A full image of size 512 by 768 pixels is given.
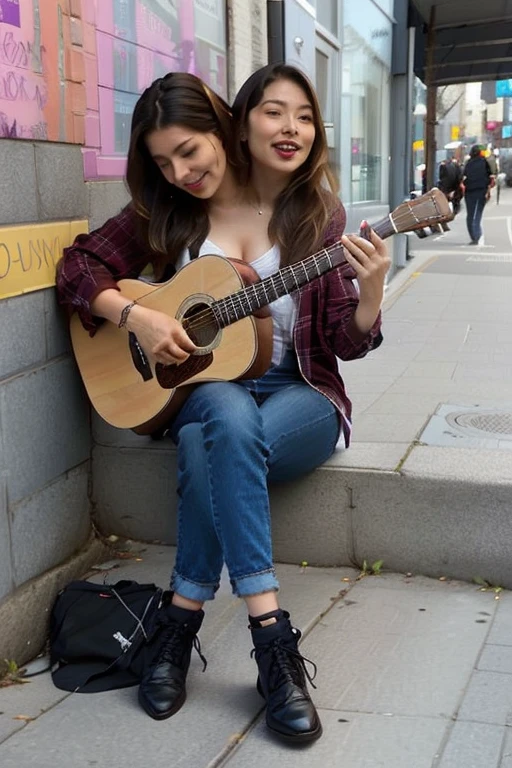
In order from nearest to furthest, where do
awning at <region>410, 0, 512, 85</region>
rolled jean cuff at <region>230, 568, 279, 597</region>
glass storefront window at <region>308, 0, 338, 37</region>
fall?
1. rolled jean cuff at <region>230, 568, 279, 597</region>
2. glass storefront window at <region>308, 0, 338, 37</region>
3. awning at <region>410, 0, 512, 85</region>

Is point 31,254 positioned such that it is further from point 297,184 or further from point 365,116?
point 365,116

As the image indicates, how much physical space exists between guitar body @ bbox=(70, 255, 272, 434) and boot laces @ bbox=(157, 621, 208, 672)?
601 mm

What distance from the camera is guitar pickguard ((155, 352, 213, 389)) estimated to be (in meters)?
2.62

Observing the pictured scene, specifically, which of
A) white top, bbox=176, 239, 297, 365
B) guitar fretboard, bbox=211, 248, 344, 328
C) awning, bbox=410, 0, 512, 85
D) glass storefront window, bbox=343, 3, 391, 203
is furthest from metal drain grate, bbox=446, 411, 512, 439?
awning, bbox=410, 0, 512, 85

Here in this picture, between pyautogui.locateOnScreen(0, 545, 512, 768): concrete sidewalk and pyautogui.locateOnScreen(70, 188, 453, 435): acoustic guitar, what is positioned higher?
pyautogui.locateOnScreen(70, 188, 453, 435): acoustic guitar

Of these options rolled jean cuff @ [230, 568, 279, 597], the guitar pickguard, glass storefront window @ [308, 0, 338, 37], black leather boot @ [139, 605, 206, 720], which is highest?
glass storefront window @ [308, 0, 338, 37]

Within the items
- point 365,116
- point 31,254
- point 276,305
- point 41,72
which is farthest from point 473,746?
point 365,116

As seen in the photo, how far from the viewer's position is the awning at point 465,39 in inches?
486

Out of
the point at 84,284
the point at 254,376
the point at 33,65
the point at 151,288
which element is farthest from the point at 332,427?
the point at 33,65

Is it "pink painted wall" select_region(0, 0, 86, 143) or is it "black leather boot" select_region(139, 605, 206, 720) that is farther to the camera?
"pink painted wall" select_region(0, 0, 86, 143)

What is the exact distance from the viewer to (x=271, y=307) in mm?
2818

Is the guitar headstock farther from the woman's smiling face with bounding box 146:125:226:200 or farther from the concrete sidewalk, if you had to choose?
the concrete sidewalk

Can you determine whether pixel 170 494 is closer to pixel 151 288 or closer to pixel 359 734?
pixel 151 288

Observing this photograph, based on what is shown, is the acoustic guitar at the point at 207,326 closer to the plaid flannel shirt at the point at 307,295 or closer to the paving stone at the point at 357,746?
the plaid flannel shirt at the point at 307,295
